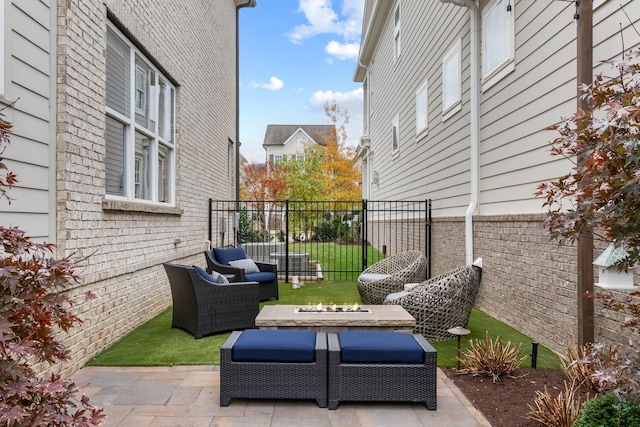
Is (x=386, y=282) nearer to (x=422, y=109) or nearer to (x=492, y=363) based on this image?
(x=492, y=363)

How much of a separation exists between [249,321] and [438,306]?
2314 millimetres

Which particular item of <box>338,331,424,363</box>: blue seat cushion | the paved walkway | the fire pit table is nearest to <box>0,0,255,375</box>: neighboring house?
the paved walkway

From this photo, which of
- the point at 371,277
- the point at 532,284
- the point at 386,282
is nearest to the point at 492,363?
the point at 532,284

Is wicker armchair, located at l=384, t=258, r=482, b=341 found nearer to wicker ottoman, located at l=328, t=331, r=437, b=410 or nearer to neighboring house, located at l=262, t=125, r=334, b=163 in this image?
wicker ottoman, located at l=328, t=331, r=437, b=410

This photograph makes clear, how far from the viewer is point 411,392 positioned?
3.19 meters

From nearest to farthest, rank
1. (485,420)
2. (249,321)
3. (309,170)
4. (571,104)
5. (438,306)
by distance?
1. (485,420)
2. (571,104)
3. (438,306)
4. (249,321)
5. (309,170)

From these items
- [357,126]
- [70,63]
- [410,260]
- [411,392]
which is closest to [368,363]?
[411,392]

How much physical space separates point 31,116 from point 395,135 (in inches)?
411

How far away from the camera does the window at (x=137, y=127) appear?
5000 mm

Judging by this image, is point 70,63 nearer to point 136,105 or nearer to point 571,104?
point 136,105

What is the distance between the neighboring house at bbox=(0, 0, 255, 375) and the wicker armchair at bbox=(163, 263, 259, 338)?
0.57 meters

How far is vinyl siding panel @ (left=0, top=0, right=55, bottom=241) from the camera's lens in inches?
125

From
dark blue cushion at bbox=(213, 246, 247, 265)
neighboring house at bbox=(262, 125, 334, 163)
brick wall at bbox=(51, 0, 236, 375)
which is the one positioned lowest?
dark blue cushion at bbox=(213, 246, 247, 265)

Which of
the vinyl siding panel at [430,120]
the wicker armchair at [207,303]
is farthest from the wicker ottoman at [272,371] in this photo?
the vinyl siding panel at [430,120]
